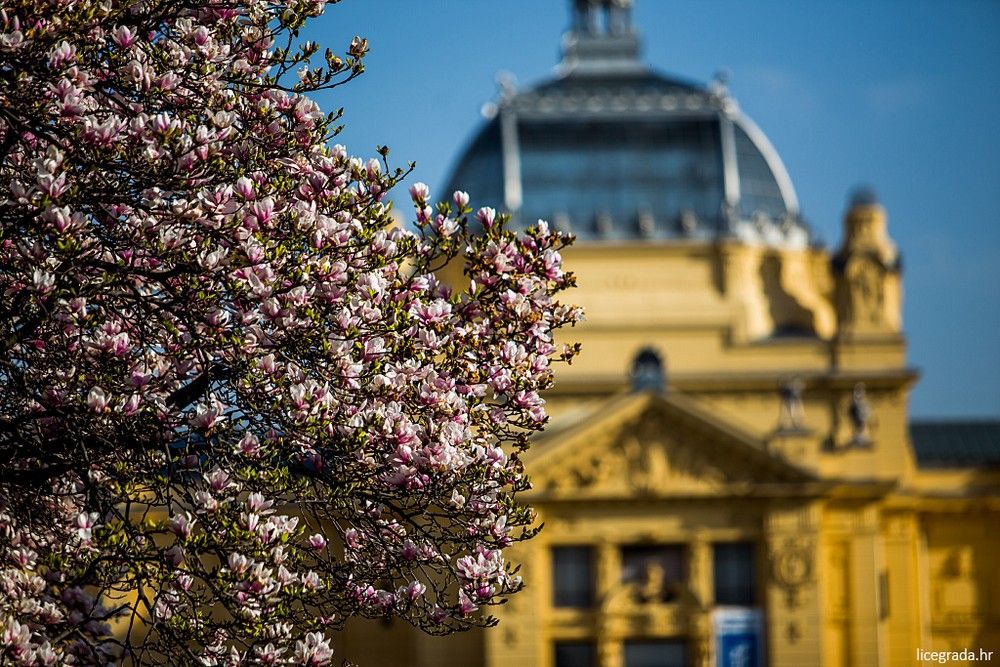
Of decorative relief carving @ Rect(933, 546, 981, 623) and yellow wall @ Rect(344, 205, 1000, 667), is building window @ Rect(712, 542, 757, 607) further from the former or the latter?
decorative relief carving @ Rect(933, 546, 981, 623)

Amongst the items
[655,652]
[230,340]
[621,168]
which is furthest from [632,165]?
[230,340]

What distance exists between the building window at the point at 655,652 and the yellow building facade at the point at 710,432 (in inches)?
2.5

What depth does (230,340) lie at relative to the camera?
1798 cm

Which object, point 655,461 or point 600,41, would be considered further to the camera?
point 600,41

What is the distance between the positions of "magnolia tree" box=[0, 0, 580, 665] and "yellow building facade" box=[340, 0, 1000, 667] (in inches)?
1726

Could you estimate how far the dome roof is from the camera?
75.8 metres

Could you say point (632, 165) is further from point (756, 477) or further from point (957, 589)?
point (957, 589)

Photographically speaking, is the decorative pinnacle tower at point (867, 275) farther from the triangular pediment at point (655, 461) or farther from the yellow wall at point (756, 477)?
the triangular pediment at point (655, 461)

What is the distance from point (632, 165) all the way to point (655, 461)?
48.0 feet

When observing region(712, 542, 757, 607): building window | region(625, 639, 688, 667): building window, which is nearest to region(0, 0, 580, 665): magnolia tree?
region(625, 639, 688, 667): building window

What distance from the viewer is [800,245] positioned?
249 feet

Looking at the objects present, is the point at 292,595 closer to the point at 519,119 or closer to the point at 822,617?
the point at 822,617

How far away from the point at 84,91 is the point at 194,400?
271 centimetres

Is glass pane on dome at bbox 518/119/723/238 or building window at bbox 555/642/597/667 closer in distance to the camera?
building window at bbox 555/642/597/667
